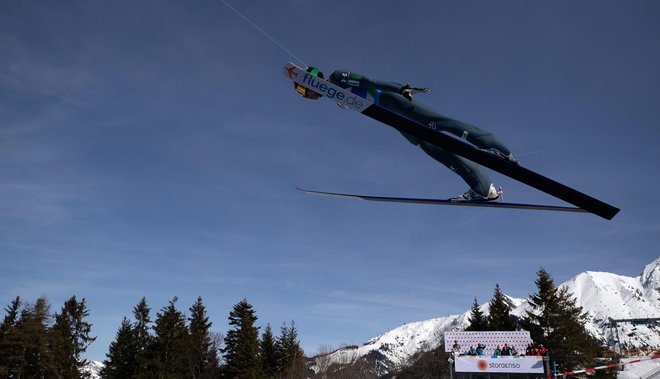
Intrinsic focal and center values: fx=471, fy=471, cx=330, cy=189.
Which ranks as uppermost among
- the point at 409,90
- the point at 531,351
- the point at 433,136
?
the point at 409,90

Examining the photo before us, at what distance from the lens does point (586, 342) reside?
1649 inches

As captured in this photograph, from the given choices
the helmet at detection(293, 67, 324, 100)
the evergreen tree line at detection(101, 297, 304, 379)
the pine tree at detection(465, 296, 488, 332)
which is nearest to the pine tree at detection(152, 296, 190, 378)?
the evergreen tree line at detection(101, 297, 304, 379)

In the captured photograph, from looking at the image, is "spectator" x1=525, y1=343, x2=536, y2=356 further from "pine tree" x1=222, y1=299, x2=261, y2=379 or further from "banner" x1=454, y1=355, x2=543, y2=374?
"pine tree" x1=222, y1=299, x2=261, y2=379

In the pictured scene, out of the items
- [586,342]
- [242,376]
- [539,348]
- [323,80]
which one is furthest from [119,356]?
[323,80]

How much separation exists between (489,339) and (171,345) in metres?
31.1

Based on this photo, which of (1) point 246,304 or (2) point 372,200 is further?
(1) point 246,304

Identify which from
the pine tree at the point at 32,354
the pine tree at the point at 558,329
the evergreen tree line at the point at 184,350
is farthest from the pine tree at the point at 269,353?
the pine tree at the point at 558,329

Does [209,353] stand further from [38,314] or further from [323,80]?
[323,80]

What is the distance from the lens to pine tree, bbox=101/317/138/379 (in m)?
45.8

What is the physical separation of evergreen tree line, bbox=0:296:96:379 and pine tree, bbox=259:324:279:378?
17.8 m

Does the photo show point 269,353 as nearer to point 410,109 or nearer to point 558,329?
point 558,329

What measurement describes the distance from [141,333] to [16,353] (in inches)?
421

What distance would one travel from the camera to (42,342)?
4138 centimetres

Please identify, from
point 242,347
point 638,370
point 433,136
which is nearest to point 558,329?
point 638,370
